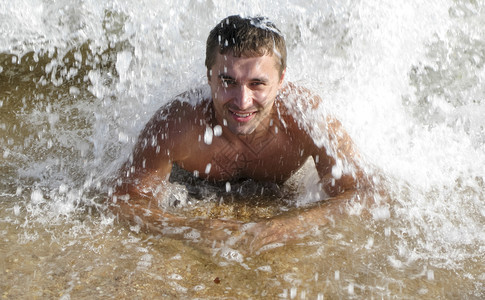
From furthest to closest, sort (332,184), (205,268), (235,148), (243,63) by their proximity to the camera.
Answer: (235,148) < (332,184) < (243,63) < (205,268)

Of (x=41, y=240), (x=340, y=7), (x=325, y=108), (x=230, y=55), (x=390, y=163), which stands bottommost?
(x=41, y=240)

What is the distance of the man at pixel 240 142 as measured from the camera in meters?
2.98

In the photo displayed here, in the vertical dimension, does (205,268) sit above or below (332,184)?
below

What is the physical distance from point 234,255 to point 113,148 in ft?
5.50

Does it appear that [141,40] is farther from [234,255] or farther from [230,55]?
[234,255]

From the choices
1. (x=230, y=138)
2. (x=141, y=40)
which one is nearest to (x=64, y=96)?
(x=141, y=40)

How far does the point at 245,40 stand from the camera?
3.02 meters

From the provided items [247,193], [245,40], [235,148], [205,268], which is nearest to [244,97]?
[245,40]

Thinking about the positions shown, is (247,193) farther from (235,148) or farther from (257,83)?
(257,83)

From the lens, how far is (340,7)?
5535 mm

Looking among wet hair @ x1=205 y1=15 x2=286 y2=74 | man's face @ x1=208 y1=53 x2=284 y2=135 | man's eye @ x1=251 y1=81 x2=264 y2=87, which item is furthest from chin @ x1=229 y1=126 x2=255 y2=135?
wet hair @ x1=205 y1=15 x2=286 y2=74

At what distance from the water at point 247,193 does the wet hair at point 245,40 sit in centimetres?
72

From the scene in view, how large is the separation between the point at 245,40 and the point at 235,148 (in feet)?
2.34

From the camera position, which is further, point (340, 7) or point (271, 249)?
point (340, 7)
